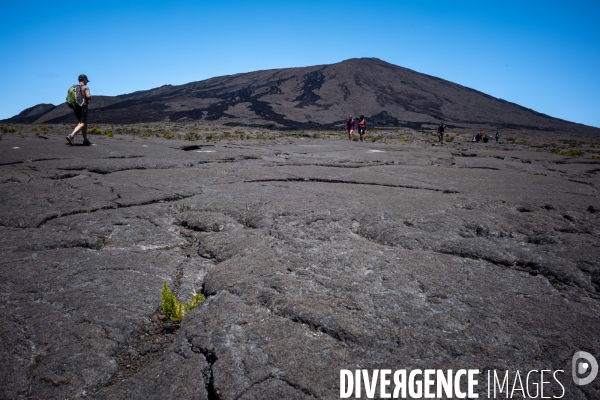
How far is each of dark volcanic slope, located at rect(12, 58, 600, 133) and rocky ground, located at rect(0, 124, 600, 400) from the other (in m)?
64.7

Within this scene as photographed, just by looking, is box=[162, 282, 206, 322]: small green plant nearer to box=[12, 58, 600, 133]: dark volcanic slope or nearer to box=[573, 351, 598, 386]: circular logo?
box=[573, 351, 598, 386]: circular logo

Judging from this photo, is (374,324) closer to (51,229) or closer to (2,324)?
(2,324)

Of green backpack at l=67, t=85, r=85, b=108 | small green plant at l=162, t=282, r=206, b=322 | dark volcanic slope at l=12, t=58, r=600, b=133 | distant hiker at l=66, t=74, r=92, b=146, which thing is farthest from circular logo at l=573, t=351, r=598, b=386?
dark volcanic slope at l=12, t=58, r=600, b=133

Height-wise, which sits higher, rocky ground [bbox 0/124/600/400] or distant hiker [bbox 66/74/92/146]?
distant hiker [bbox 66/74/92/146]

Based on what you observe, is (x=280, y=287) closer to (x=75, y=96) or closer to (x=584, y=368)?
(x=584, y=368)

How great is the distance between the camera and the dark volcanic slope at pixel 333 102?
8188 cm

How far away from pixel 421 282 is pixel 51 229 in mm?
3958

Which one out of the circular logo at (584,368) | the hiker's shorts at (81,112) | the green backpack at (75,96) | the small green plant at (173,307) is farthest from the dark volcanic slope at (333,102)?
the circular logo at (584,368)

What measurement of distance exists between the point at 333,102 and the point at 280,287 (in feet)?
344

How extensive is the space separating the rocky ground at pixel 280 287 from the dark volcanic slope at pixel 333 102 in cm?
6465

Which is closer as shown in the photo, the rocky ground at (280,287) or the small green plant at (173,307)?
the rocky ground at (280,287)

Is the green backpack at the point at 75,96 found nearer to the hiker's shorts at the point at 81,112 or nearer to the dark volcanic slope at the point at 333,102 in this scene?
the hiker's shorts at the point at 81,112

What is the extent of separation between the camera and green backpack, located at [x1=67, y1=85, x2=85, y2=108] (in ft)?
32.0

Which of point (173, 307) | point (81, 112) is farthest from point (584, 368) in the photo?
point (81, 112)
